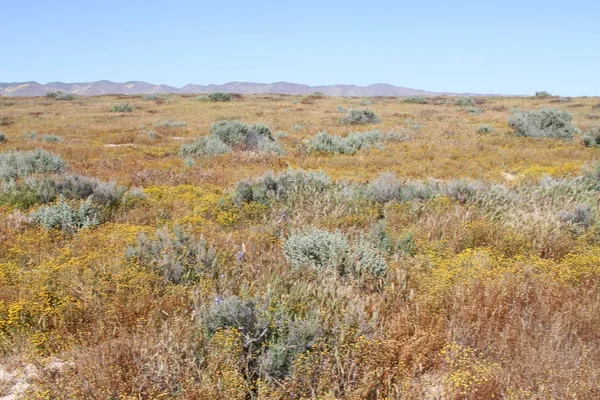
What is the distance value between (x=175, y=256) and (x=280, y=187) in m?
3.80

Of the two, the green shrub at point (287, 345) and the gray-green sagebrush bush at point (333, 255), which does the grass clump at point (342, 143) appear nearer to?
the gray-green sagebrush bush at point (333, 255)

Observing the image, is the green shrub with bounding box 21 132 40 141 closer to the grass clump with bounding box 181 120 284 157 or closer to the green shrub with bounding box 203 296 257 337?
the grass clump with bounding box 181 120 284 157

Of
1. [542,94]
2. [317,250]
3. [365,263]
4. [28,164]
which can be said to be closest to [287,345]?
[365,263]

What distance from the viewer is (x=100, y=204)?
759cm

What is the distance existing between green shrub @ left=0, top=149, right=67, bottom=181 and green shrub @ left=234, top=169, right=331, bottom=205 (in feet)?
19.7

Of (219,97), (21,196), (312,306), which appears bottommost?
(312,306)

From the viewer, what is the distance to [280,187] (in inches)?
331

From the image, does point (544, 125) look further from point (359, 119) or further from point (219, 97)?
point (219, 97)

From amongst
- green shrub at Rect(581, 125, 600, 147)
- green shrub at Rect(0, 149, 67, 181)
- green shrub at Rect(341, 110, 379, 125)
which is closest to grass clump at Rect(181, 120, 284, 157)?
green shrub at Rect(0, 149, 67, 181)

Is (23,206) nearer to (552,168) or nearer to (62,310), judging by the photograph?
(62,310)

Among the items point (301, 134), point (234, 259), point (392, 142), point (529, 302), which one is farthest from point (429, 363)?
point (301, 134)

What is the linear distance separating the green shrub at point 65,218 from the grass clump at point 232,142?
25.7 feet

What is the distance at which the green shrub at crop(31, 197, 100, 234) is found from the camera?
6.38 metres

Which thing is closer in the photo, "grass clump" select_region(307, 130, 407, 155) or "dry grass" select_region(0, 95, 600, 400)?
"dry grass" select_region(0, 95, 600, 400)
